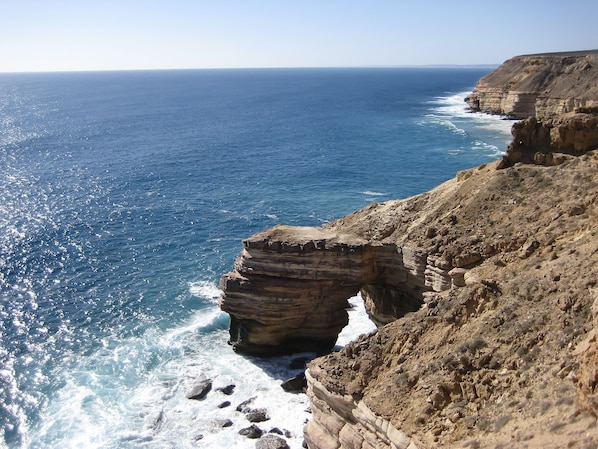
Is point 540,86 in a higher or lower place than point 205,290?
higher

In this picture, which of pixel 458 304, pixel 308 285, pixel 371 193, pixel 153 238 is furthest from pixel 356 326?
pixel 371 193

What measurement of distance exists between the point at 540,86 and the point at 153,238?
3839 inches

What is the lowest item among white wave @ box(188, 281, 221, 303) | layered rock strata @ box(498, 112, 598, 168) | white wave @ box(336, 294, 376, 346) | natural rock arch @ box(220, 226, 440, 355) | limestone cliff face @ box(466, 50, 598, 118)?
white wave @ box(336, 294, 376, 346)

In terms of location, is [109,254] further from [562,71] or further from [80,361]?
[562,71]

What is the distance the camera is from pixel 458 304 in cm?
2402

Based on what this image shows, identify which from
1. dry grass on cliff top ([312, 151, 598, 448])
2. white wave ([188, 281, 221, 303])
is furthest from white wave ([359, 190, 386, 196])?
dry grass on cliff top ([312, 151, 598, 448])

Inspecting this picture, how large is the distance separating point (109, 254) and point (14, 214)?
1742 cm

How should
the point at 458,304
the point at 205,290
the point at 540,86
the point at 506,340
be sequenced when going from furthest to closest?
the point at 540,86 < the point at 205,290 < the point at 458,304 < the point at 506,340

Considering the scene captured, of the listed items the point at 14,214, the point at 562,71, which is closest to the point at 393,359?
the point at 14,214

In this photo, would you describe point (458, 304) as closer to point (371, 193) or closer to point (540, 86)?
point (371, 193)

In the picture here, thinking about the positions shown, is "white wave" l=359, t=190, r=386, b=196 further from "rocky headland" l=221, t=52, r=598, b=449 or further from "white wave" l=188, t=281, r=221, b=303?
"rocky headland" l=221, t=52, r=598, b=449

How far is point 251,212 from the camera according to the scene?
68.2m

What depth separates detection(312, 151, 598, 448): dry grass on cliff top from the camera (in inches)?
699

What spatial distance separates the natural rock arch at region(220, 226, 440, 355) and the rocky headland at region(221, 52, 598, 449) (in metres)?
0.09
